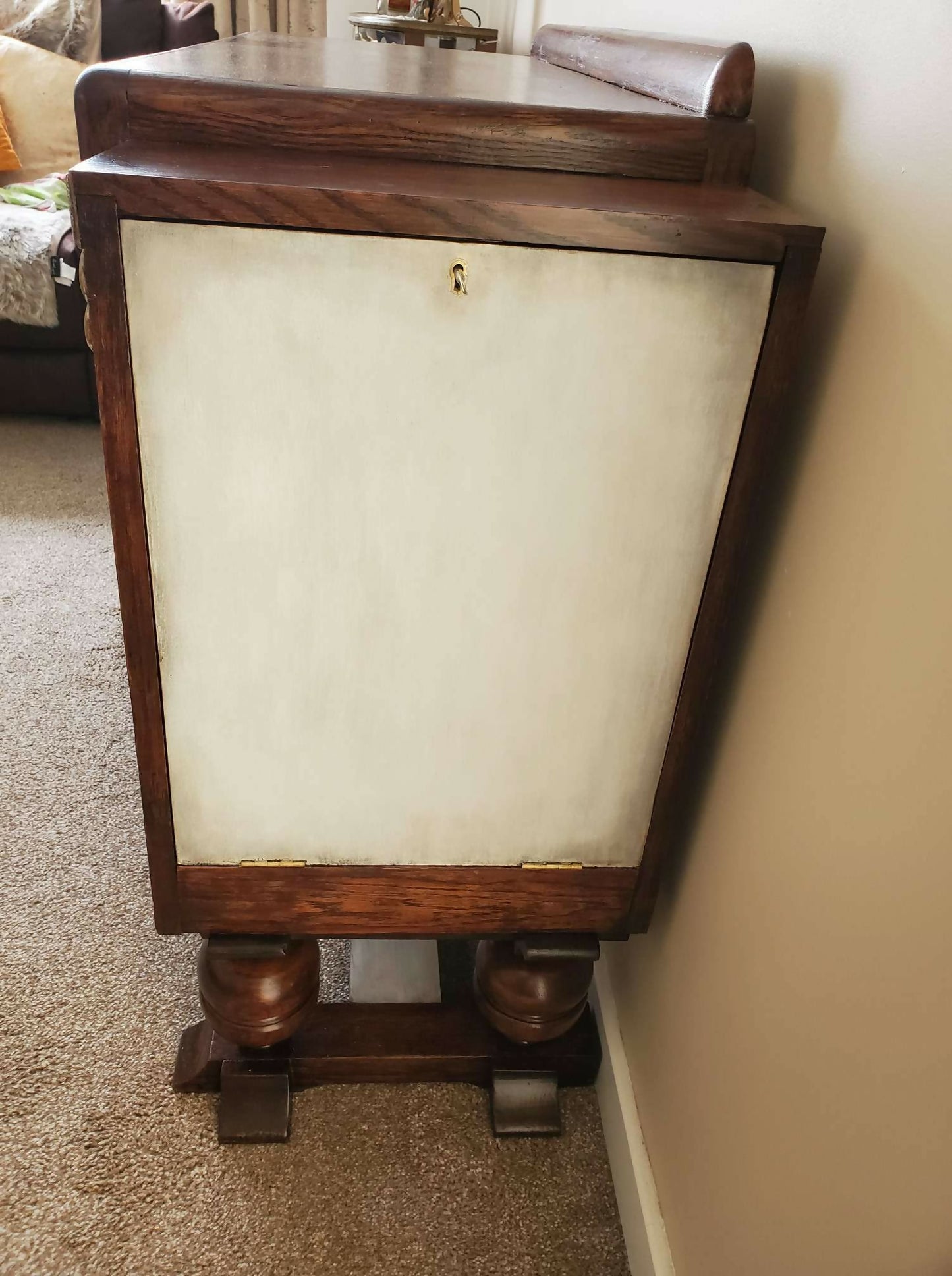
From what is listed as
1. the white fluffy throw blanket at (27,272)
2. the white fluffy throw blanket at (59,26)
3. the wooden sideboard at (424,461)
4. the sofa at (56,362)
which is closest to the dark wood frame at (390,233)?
the wooden sideboard at (424,461)

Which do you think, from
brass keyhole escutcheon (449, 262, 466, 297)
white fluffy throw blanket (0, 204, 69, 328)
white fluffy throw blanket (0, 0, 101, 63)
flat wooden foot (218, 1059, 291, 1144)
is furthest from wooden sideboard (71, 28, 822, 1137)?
white fluffy throw blanket (0, 0, 101, 63)

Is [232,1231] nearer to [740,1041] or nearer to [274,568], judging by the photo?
[740,1041]

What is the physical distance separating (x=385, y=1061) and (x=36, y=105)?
8.25 feet

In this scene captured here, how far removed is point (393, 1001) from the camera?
3.13 ft

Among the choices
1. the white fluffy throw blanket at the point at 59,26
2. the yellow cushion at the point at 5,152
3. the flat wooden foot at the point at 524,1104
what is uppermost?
the white fluffy throw blanket at the point at 59,26

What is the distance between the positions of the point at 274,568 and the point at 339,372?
132 millimetres

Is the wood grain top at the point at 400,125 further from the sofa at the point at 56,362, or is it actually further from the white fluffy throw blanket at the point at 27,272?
the white fluffy throw blanket at the point at 27,272

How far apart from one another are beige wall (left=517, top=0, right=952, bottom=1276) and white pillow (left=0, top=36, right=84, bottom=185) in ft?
7.46

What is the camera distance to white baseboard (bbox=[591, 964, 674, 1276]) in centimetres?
75

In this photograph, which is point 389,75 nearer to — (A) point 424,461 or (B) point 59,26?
(A) point 424,461

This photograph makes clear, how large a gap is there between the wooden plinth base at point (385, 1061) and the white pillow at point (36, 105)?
236 centimetres

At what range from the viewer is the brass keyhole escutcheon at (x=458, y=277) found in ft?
1.66

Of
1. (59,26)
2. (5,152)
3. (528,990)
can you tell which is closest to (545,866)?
(528,990)

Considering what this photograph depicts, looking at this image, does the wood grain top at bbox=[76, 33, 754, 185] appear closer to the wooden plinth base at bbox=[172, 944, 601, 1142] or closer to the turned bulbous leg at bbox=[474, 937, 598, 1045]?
the turned bulbous leg at bbox=[474, 937, 598, 1045]
